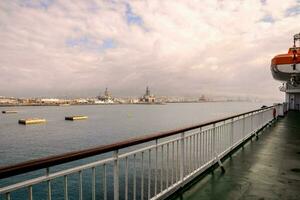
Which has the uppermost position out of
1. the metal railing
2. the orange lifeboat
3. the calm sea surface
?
the orange lifeboat

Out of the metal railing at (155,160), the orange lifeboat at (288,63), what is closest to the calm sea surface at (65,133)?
the orange lifeboat at (288,63)

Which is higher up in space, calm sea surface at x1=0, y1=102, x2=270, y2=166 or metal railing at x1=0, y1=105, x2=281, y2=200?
metal railing at x1=0, y1=105, x2=281, y2=200

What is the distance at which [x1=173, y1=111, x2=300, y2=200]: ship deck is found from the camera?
380 centimetres

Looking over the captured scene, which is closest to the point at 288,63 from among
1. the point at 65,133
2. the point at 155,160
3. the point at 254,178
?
the point at 254,178

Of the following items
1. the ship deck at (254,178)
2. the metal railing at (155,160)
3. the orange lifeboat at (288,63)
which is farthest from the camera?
the orange lifeboat at (288,63)

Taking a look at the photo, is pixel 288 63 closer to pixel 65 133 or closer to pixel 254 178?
pixel 254 178

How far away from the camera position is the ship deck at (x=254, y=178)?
3797 mm

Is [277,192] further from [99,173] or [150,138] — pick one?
[99,173]

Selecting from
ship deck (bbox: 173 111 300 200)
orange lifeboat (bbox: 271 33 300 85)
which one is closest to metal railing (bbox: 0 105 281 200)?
ship deck (bbox: 173 111 300 200)

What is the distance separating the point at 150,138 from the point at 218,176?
2.27 metres

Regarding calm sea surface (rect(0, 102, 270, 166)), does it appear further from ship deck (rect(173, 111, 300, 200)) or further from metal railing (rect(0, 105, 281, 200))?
ship deck (rect(173, 111, 300, 200))

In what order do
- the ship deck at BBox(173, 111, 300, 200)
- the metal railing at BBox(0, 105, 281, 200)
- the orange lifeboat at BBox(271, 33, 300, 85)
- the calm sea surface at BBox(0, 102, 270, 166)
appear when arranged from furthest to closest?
the calm sea surface at BBox(0, 102, 270, 166)
the orange lifeboat at BBox(271, 33, 300, 85)
the ship deck at BBox(173, 111, 300, 200)
the metal railing at BBox(0, 105, 281, 200)

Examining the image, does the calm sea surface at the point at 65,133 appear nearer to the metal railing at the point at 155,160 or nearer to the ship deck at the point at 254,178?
the metal railing at the point at 155,160

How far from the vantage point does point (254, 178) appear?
4578 millimetres
